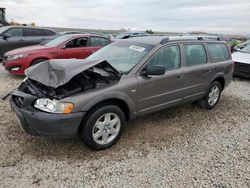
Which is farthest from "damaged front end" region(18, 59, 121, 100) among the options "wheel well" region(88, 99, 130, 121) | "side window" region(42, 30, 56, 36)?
"side window" region(42, 30, 56, 36)

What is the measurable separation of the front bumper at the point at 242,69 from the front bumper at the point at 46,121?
23.3 feet

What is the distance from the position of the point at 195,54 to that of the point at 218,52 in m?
0.95

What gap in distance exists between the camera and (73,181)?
9.08 feet

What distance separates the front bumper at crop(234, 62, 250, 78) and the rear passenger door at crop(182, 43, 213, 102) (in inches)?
161

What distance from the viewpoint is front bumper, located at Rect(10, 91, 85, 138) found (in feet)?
9.53

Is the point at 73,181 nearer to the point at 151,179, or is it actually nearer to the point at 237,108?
the point at 151,179

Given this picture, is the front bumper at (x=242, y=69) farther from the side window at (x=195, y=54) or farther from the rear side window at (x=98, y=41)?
the rear side window at (x=98, y=41)

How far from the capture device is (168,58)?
4.11m

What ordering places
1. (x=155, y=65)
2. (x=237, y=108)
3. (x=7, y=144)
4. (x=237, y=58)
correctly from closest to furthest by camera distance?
(x=7, y=144), (x=155, y=65), (x=237, y=108), (x=237, y=58)

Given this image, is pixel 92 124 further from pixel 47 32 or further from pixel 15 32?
pixel 47 32

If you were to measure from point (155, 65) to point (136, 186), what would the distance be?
6.16 ft

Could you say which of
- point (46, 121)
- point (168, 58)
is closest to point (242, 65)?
point (168, 58)

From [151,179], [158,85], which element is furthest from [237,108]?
[151,179]

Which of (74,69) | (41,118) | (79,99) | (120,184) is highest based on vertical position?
(74,69)
